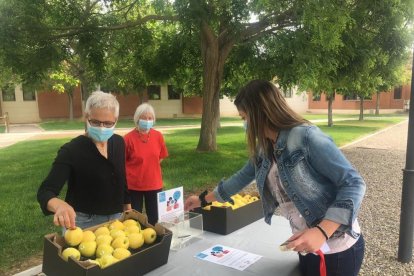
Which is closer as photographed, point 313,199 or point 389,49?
point 313,199

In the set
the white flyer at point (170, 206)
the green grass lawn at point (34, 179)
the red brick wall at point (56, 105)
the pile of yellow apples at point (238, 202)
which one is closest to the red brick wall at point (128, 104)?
the red brick wall at point (56, 105)

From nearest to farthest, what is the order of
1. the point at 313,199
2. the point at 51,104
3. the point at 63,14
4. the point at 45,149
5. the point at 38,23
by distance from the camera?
the point at 313,199 → the point at 38,23 → the point at 63,14 → the point at 45,149 → the point at 51,104

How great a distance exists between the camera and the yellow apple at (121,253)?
78.7 inches

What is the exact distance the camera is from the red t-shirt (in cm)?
405

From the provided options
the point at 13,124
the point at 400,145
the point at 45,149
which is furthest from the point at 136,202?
the point at 13,124

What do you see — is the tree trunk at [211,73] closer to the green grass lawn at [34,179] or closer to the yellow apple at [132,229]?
the green grass lawn at [34,179]

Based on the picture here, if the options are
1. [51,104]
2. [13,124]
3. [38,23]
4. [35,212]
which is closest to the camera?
[35,212]

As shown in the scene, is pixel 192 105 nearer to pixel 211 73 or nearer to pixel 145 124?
pixel 211 73

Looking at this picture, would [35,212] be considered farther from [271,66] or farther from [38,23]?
[271,66]

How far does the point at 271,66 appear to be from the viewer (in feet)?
31.0

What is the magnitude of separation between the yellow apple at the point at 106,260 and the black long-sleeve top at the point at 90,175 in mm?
649

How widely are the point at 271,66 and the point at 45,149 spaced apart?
8.72 m

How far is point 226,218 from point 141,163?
161cm

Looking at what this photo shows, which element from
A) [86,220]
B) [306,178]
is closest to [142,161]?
[86,220]
